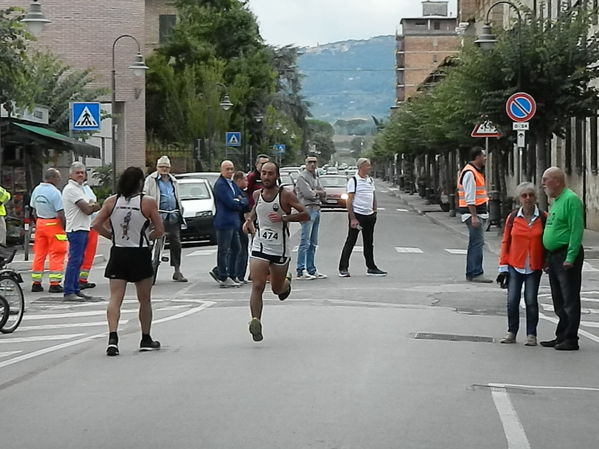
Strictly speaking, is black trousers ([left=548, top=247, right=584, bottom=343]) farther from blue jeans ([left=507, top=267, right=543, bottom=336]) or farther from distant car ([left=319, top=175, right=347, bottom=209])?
distant car ([left=319, top=175, right=347, bottom=209])

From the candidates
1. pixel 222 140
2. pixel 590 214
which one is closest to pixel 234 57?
pixel 222 140

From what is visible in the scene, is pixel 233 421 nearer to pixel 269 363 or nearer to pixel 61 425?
pixel 61 425

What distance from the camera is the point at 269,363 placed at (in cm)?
1125

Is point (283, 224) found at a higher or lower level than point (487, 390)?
higher

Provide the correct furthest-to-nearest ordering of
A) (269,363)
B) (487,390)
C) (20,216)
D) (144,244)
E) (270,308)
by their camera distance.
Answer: (20,216)
(270,308)
(144,244)
(269,363)
(487,390)

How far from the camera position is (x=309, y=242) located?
20453 mm

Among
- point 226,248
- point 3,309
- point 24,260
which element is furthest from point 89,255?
point 24,260

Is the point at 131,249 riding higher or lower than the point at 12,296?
higher

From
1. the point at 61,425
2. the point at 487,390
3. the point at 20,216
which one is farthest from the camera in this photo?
the point at 20,216

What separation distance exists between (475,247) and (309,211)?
2.69 m

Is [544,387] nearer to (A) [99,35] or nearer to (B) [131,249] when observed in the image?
(B) [131,249]

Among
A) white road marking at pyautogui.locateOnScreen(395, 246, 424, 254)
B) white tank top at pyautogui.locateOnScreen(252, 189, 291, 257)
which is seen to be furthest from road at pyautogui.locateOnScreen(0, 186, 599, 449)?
white road marking at pyautogui.locateOnScreen(395, 246, 424, 254)

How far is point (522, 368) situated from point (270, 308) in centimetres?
515

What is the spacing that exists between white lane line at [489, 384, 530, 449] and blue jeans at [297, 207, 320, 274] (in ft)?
33.3
